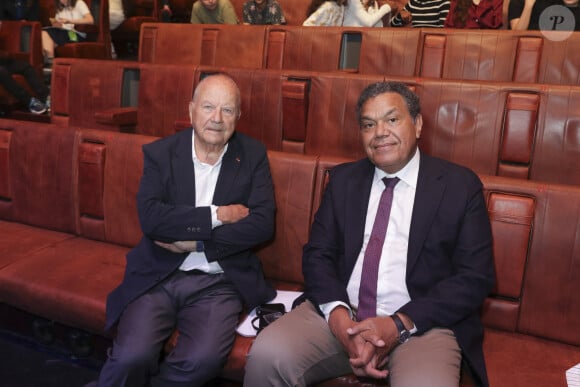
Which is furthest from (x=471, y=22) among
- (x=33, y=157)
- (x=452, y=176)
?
(x=33, y=157)

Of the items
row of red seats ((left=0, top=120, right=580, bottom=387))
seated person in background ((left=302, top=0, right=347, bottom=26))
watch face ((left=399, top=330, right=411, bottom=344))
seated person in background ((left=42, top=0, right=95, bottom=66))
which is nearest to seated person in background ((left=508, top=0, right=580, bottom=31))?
seated person in background ((left=302, top=0, right=347, bottom=26))

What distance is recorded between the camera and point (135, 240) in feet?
2.72

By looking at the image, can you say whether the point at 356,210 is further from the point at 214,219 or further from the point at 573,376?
the point at 573,376

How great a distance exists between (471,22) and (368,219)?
940 mm

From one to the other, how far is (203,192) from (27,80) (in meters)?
1.29

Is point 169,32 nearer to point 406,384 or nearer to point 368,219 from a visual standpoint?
point 368,219

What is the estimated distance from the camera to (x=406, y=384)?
498mm

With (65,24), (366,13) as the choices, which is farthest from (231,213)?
(65,24)

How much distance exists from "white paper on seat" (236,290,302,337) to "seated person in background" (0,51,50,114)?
1182 mm

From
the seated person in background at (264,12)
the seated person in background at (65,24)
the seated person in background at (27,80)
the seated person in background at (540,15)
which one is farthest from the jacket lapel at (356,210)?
the seated person in background at (65,24)

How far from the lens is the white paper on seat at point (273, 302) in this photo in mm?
631

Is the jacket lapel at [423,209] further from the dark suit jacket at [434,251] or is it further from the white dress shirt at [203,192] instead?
the white dress shirt at [203,192]

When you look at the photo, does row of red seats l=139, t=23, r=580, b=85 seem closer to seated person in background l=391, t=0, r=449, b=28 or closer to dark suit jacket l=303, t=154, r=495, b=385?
seated person in background l=391, t=0, r=449, b=28

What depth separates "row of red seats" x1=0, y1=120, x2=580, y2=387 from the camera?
0.61 meters
